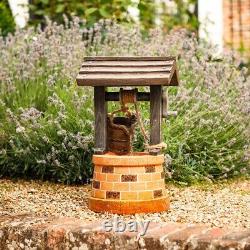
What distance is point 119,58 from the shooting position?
4719mm

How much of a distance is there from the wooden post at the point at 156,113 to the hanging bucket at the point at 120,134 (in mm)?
181

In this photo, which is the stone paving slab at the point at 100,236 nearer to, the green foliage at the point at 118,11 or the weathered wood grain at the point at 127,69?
the weathered wood grain at the point at 127,69

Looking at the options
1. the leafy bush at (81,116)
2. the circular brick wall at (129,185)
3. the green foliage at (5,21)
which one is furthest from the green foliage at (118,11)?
the circular brick wall at (129,185)

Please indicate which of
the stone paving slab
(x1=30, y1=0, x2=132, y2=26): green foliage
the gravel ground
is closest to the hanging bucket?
the gravel ground

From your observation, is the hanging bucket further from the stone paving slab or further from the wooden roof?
the stone paving slab

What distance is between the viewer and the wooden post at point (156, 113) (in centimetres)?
462

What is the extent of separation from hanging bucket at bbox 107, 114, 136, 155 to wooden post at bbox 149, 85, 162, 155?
0.18 metres

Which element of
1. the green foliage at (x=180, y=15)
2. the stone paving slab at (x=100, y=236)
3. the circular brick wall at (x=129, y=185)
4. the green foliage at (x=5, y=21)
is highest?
the green foliage at (x=180, y=15)

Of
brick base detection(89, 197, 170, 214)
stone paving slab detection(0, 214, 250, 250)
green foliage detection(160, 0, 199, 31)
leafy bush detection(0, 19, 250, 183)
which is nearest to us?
stone paving slab detection(0, 214, 250, 250)

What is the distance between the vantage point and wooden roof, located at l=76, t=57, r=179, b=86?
4.53 m

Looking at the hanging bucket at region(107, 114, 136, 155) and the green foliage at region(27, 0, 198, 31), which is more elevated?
the green foliage at region(27, 0, 198, 31)

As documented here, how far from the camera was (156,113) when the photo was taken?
4641 mm

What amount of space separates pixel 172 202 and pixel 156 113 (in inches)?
26.3

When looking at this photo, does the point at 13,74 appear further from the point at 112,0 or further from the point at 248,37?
the point at 248,37
